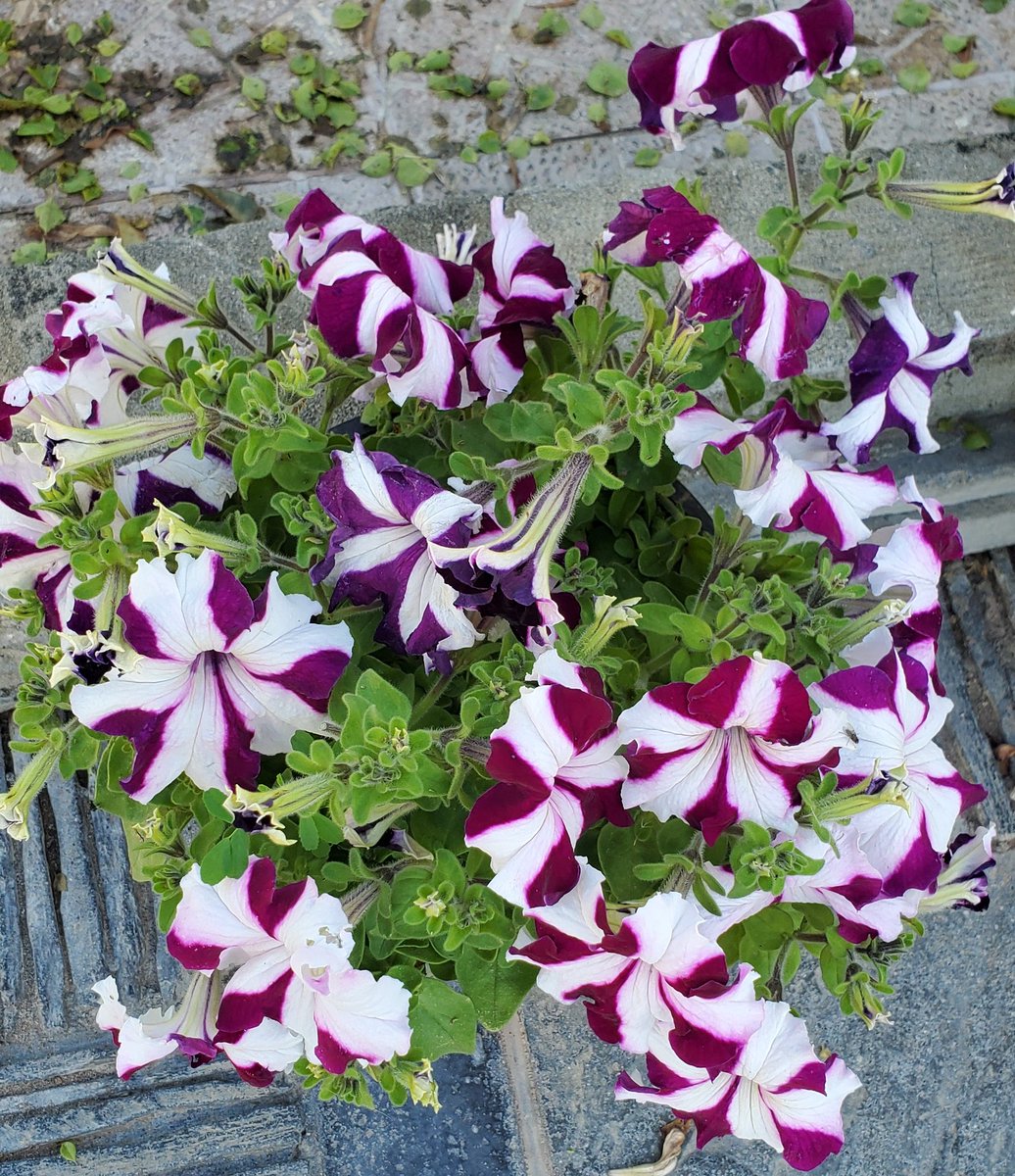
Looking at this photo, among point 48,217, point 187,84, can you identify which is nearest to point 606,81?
point 187,84

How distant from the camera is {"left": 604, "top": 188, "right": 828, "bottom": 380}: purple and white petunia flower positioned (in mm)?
874

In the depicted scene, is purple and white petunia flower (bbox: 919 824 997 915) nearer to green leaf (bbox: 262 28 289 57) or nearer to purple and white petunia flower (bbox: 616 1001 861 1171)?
purple and white petunia flower (bbox: 616 1001 861 1171)

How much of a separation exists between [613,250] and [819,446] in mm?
258

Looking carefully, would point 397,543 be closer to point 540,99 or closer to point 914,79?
point 540,99

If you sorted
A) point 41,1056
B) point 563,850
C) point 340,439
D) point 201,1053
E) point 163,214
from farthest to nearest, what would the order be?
1. point 163,214
2. point 41,1056
3. point 340,439
4. point 201,1053
5. point 563,850

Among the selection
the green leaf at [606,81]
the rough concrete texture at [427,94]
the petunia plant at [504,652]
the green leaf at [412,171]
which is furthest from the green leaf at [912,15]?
the petunia plant at [504,652]

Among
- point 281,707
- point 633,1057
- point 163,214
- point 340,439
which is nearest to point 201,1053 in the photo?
point 281,707

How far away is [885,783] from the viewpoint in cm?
88

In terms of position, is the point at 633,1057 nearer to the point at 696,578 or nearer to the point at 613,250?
the point at 696,578

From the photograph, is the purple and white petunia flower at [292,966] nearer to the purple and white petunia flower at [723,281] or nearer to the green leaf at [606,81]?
the purple and white petunia flower at [723,281]

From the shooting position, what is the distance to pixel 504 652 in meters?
0.94

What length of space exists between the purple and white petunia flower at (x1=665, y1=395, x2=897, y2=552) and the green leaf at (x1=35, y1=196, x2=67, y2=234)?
150cm

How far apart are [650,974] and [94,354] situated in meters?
0.68

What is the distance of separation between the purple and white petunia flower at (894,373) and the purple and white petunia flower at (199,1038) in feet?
2.26
